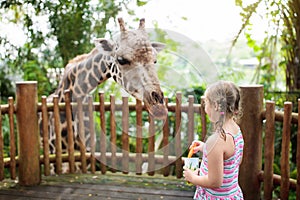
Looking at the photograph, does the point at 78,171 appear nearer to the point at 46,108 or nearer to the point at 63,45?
the point at 46,108

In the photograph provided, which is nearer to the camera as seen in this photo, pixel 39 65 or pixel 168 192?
pixel 168 192

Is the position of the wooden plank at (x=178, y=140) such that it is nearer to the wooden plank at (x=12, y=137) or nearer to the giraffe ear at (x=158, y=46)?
the giraffe ear at (x=158, y=46)

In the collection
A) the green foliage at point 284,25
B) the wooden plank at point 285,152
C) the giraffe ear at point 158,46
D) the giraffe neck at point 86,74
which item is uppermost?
the green foliage at point 284,25

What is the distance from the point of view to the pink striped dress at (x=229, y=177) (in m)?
1.68

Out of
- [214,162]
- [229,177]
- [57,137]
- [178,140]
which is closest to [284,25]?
[178,140]

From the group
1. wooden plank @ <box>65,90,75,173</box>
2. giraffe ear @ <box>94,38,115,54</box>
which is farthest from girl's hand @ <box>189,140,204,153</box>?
wooden plank @ <box>65,90,75,173</box>

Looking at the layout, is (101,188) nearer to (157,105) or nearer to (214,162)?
(157,105)

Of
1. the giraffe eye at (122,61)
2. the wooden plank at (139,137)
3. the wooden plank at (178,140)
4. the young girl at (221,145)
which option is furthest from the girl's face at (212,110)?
the wooden plank at (139,137)

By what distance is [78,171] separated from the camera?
346 cm

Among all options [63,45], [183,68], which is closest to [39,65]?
[63,45]

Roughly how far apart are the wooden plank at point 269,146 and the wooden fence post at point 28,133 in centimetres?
176

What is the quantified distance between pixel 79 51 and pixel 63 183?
166 cm

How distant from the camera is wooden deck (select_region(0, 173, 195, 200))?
2.95 meters

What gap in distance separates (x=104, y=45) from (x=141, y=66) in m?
0.39
